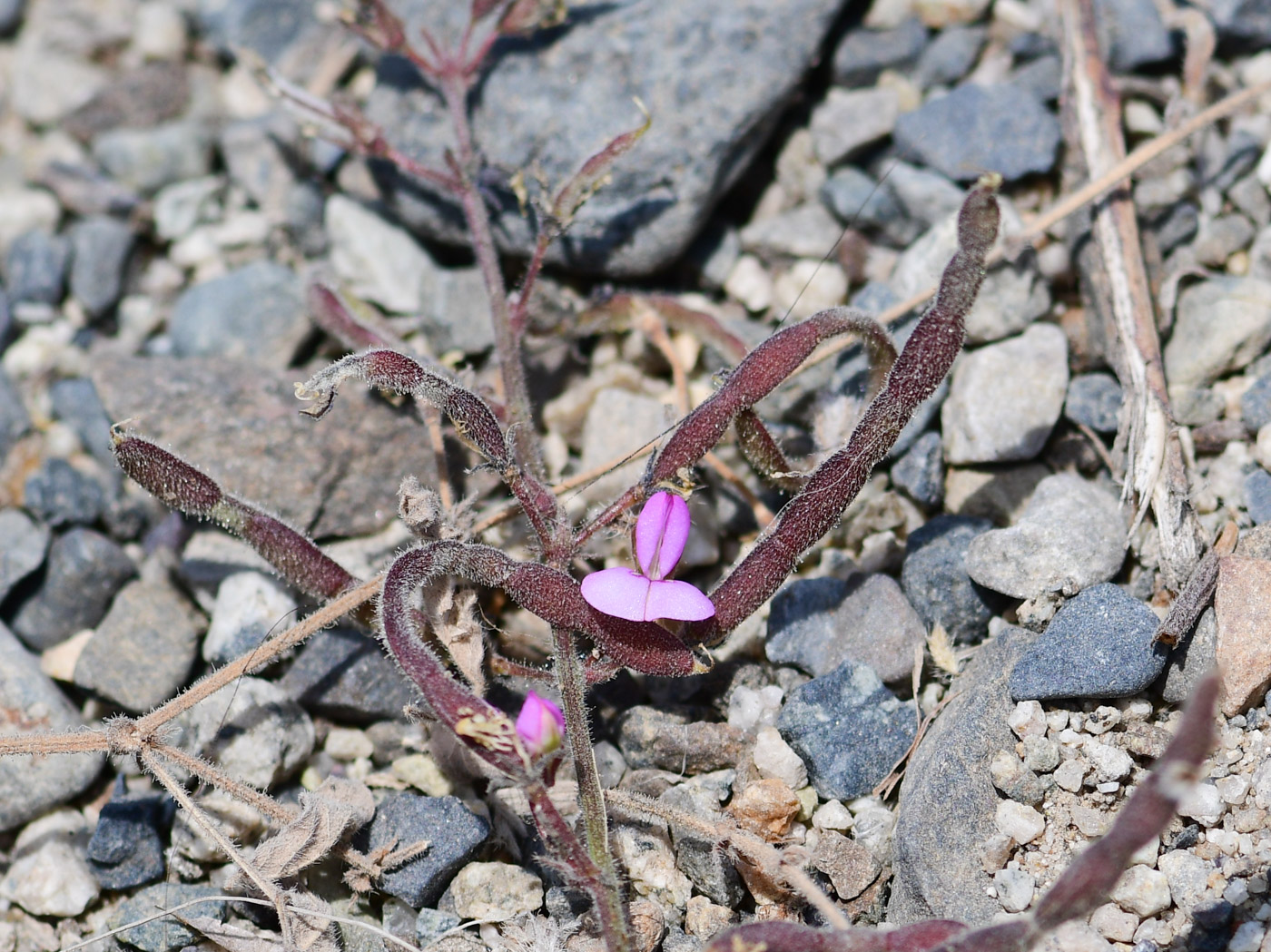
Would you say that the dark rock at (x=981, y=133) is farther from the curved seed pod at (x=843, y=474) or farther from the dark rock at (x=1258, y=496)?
the dark rock at (x=1258, y=496)

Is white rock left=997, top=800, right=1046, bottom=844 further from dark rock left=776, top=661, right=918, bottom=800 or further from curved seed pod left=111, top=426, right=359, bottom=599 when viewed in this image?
curved seed pod left=111, top=426, right=359, bottom=599

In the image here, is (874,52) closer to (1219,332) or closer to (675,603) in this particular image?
(1219,332)

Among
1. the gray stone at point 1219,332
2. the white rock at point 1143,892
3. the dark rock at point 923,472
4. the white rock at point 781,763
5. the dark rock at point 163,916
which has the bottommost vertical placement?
the dark rock at point 163,916

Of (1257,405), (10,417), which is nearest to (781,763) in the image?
(1257,405)

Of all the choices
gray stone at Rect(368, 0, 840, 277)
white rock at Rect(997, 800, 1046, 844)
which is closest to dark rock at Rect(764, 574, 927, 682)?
white rock at Rect(997, 800, 1046, 844)

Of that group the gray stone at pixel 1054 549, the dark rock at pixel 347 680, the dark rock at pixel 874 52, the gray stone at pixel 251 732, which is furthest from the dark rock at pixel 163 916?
the dark rock at pixel 874 52

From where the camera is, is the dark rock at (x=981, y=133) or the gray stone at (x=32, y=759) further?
the dark rock at (x=981, y=133)

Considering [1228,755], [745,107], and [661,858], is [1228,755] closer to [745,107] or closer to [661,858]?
[661,858]
